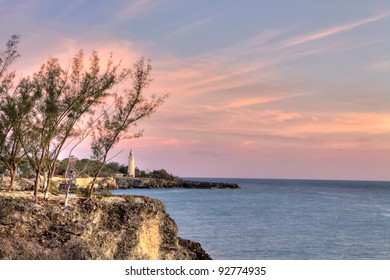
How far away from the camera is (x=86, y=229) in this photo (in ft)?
61.0

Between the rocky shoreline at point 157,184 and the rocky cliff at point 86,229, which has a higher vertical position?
the rocky cliff at point 86,229

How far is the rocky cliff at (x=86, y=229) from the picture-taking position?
17.0 metres

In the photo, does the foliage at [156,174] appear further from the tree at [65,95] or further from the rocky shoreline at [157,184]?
the tree at [65,95]

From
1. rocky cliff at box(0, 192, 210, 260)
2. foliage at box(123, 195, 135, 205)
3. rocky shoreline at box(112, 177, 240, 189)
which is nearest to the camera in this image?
rocky cliff at box(0, 192, 210, 260)

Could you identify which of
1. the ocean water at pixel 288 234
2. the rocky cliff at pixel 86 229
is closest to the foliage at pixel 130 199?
the rocky cliff at pixel 86 229

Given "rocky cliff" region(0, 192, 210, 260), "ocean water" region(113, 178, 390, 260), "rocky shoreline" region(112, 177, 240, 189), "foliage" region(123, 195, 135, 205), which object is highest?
"foliage" region(123, 195, 135, 205)

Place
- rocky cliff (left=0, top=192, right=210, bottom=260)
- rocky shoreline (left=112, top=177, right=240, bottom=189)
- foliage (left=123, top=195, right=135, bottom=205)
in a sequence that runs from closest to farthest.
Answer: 1. rocky cliff (left=0, top=192, right=210, bottom=260)
2. foliage (left=123, top=195, right=135, bottom=205)
3. rocky shoreline (left=112, top=177, right=240, bottom=189)

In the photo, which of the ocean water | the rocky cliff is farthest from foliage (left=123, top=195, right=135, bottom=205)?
the ocean water

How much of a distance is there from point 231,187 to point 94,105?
171 m

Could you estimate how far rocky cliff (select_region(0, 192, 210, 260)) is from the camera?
16984mm

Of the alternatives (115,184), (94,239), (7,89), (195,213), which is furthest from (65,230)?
(115,184)

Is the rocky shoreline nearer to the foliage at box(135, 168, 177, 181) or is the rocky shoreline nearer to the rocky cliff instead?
the foliage at box(135, 168, 177, 181)

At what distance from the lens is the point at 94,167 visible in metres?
23.2

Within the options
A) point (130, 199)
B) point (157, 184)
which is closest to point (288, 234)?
point (130, 199)
